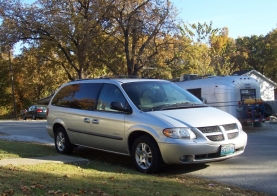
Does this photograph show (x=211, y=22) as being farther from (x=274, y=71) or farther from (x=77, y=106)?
(x=77, y=106)

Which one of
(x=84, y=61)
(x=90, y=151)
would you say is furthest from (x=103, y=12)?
(x=90, y=151)

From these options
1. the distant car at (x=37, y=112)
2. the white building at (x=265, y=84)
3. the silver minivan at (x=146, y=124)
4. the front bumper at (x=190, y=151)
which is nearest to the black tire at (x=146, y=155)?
the silver minivan at (x=146, y=124)

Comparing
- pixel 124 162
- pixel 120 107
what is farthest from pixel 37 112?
pixel 120 107

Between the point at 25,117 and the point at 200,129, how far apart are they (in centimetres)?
3056

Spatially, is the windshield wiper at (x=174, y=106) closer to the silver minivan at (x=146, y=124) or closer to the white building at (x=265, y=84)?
the silver minivan at (x=146, y=124)

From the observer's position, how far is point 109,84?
8320 millimetres

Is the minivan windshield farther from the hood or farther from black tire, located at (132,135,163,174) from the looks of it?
black tire, located at (132,135,163,174)

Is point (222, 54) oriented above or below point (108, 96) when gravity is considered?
above

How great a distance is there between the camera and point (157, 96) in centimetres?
789

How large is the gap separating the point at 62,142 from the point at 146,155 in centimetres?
302

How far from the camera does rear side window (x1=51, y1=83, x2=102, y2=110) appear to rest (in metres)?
8.55

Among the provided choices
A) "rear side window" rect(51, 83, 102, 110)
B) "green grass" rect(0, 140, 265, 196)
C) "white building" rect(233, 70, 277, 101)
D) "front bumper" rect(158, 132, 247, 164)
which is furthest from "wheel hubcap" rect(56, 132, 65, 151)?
"white building" rect(233, 70, 277, 101)

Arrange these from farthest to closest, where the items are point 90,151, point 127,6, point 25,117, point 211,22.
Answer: point 211,22, point 25,117, point 127,6, point 90,151

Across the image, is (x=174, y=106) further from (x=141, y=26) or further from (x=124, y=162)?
(x=141, y=26)
